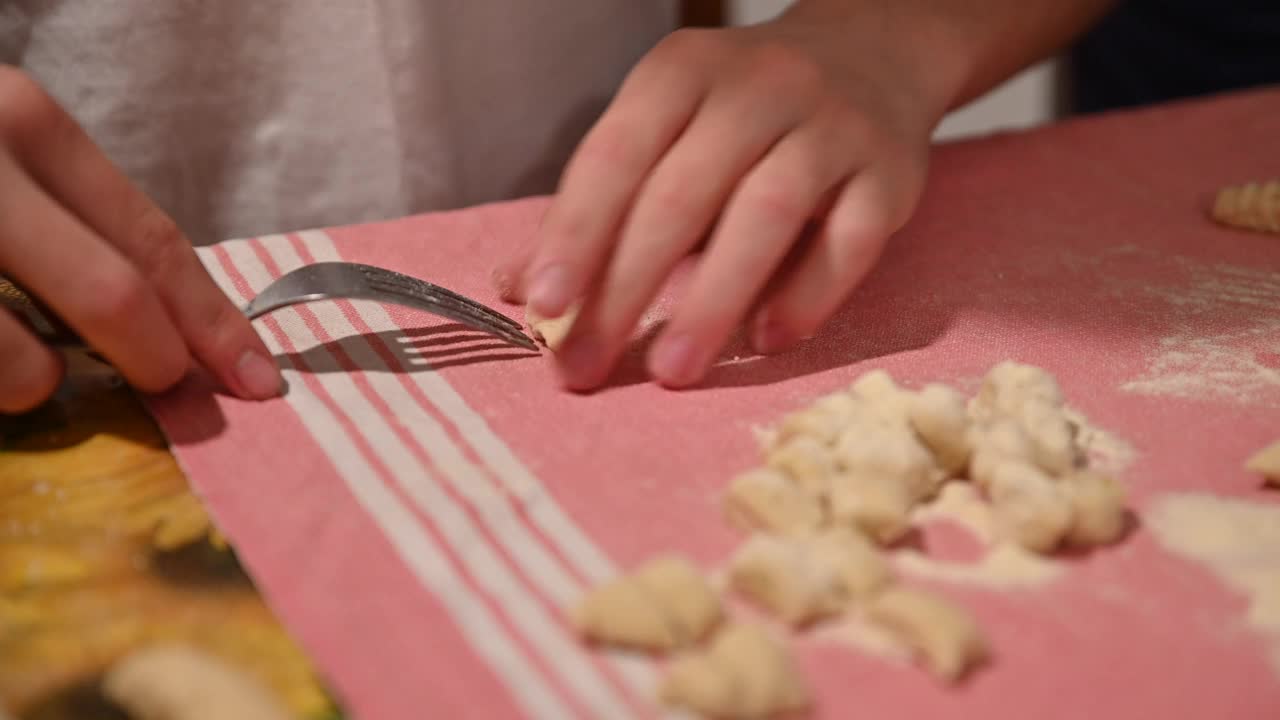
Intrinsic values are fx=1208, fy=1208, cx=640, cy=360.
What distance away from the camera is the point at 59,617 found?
21.9 inches

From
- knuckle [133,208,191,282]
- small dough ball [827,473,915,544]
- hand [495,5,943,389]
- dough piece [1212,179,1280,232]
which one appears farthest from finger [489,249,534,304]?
dough piece [1212,179,1280,232]

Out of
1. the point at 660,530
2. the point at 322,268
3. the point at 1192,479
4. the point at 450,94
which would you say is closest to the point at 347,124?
the point at 450,94

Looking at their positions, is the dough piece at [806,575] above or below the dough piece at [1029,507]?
above

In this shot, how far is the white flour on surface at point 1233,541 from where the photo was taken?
22.9 inches

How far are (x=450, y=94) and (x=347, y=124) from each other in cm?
11

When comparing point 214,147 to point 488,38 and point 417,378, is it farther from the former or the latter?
point 417,378

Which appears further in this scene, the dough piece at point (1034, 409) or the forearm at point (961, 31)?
the forearm at point (961, 31)

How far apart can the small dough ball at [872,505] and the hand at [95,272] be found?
0.35 metres

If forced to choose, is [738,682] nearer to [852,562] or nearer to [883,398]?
[852,562]

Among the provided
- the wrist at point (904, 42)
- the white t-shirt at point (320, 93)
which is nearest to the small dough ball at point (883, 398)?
the wrist at point (904, 42)

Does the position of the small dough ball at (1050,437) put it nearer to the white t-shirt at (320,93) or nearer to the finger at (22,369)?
the finger at (22,369)

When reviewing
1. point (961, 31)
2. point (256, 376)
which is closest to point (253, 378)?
point (256, 376)

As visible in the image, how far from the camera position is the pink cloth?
0.52 m

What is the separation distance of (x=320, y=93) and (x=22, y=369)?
57 centimetres
